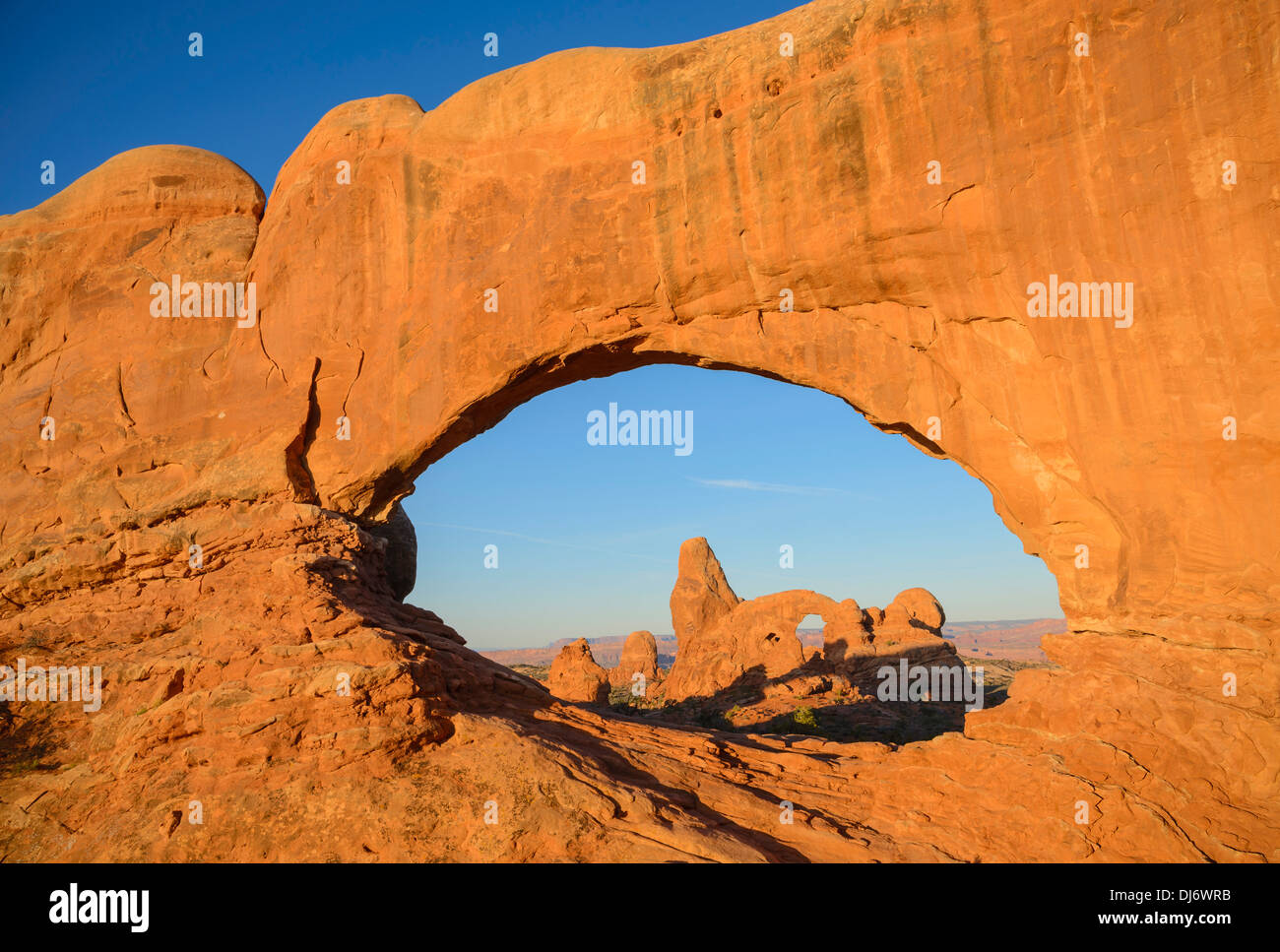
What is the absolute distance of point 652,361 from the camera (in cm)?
1631

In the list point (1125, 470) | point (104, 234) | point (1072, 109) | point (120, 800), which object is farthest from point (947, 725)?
point (104, 234)

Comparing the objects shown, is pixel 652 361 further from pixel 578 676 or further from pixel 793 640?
pixel 793 640

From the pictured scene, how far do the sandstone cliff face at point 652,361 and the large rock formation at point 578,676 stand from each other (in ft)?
71.8

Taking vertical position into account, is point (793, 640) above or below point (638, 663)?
above

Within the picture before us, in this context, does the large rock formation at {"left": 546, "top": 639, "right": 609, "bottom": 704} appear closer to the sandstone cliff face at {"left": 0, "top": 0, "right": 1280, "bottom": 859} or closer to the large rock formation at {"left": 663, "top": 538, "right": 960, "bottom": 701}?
the large rock formation at {"left": 663, "top": 538, "right": 960, "bottom": 701}

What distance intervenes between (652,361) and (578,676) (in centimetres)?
2345

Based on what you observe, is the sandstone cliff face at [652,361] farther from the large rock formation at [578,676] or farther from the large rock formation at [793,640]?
the large rock formation at [793,640]

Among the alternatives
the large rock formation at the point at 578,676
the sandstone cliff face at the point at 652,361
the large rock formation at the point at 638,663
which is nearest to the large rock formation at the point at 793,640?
the large rock formation at the point at 638,663

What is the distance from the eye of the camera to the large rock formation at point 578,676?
36.2 meters

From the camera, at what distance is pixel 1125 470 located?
12.0 meters

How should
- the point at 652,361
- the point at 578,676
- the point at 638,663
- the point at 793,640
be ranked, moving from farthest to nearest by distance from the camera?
the point at 638,663 < the point at 793,640 < the point at 578,676 < the point at 652,361

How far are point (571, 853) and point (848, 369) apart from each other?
8977mm

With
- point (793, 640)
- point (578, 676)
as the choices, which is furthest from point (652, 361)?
point (793, 640)
